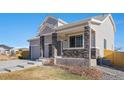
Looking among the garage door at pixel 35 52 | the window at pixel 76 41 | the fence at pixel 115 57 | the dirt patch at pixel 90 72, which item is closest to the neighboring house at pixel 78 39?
the window at pixel 76 41

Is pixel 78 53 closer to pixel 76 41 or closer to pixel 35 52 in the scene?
pixel 76 41

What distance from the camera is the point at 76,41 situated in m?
12.3

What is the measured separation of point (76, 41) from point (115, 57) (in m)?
2.68

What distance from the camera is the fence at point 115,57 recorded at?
11.3 meters

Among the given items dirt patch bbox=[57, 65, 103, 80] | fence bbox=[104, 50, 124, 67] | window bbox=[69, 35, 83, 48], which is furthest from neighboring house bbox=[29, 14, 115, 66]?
dirt patch bbox=[57, 65, 103, 80]

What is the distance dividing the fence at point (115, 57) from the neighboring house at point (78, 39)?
34 cm

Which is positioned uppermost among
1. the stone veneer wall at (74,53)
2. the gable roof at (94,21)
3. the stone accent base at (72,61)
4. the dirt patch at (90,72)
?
the gable roof at (94,21)

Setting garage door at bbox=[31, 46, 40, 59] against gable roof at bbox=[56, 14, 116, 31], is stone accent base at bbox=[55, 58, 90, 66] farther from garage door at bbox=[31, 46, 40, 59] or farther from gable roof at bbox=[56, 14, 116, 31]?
garage door at bbox=[31, 46, 40, 59]

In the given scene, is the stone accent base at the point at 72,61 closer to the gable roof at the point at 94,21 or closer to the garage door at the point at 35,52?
the gable roof at the point at 94,21

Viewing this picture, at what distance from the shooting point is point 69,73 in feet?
30.3

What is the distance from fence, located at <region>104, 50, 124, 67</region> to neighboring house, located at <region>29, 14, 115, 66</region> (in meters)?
0.34
